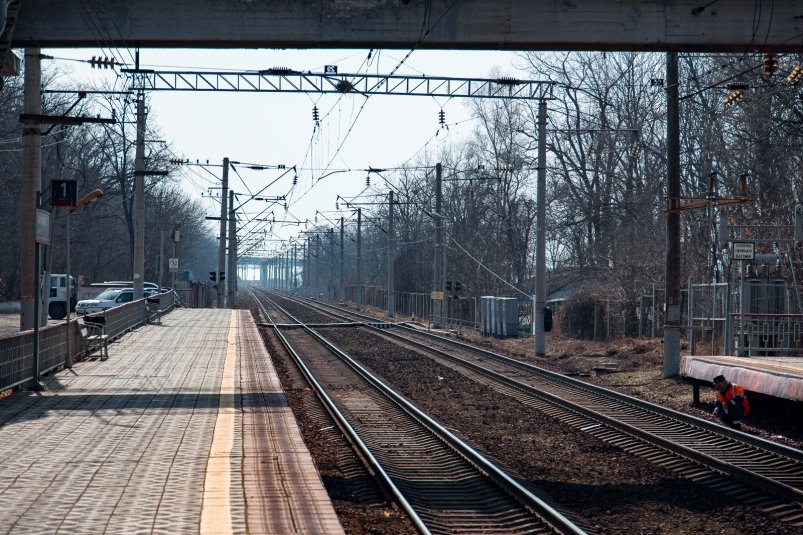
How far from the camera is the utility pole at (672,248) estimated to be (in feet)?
74.7

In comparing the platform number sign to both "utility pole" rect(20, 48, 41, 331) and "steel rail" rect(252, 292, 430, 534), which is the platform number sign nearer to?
"utility pole" rect(20, 48, 41, 331)

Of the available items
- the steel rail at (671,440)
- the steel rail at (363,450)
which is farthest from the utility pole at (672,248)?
the steel rail at (363,450)

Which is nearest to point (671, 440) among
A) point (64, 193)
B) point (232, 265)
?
point (64, 193)

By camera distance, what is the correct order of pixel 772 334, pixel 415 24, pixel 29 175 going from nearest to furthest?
pixel 415 24
pixel 29 175
pixel 772 334

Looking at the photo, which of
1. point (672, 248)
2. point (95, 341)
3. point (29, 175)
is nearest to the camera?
point (29, 175)

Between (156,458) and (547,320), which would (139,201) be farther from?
(156,458)

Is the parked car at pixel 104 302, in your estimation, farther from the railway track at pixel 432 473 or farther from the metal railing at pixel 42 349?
the railway track at pixel 432 473

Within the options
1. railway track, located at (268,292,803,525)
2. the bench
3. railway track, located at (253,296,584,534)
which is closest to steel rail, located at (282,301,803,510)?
railway track, located at (268,292,803,525)

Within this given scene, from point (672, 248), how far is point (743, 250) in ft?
9.23

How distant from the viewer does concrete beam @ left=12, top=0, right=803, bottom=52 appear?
16.2 meters

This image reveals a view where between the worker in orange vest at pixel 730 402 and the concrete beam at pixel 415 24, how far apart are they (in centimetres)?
532

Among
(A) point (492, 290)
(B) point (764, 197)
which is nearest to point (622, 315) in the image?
(B) point (764, 197)

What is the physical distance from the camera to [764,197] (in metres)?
33.3

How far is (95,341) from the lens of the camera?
2442cm
